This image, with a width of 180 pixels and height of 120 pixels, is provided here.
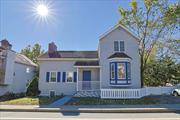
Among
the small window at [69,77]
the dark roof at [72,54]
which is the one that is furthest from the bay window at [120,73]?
the small window at [69,77]

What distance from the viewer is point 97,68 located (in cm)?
2380

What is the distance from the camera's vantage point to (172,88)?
25703mm

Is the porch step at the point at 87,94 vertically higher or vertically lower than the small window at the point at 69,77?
lower

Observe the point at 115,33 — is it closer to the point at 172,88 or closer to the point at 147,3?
the point at 147,3

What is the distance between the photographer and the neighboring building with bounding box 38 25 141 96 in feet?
70.7

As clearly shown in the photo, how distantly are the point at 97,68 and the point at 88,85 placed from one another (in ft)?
8.10

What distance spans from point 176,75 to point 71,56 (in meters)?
20.9

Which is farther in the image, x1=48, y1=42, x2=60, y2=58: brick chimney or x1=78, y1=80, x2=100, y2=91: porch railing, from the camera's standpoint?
x1=48, y1=42, x2=60, y2=58: brick chimney

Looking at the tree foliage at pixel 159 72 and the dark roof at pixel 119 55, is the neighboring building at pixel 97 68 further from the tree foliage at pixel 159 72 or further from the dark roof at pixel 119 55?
the tree foliage at pixel 159 72

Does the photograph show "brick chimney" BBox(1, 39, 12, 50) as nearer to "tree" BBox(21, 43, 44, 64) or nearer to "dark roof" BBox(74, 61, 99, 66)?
"dark roof" BBox(74, 61, 99, 66)

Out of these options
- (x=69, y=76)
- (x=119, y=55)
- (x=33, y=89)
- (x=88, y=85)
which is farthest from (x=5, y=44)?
(x=119, y=55)

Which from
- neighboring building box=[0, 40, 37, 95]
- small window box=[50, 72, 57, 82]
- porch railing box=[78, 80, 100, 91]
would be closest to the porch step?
porch railing box=[78, 80, 100, 91]

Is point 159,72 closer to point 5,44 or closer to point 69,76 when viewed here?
point 69,76

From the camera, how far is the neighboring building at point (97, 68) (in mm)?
21547
